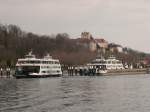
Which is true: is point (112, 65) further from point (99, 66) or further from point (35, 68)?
point (35, 68)

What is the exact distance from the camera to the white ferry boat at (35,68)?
13588 cm

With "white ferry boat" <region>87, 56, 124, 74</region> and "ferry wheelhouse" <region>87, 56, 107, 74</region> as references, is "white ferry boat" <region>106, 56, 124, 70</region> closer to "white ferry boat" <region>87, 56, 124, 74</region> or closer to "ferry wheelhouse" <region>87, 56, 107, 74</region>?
"white ferry boat" <region>87, 56, 124, 74</region>

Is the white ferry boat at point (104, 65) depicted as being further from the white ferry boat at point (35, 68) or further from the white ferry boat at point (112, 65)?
Result: the white ferry boat at point (35, 68)

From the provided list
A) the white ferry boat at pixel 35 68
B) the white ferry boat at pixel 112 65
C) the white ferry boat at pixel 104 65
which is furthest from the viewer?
the white ferry boat at pixel 112 65

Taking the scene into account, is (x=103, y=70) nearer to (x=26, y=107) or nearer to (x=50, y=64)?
(x=50, y=64)

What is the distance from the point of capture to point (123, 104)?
55.0m

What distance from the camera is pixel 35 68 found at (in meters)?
138

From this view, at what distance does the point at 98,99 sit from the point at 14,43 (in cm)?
12877

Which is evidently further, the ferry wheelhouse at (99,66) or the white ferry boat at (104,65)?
the white ferry boat at (104,65)

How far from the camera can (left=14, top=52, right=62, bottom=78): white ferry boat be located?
135875mm

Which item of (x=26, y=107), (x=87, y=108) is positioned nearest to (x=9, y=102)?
(x=26, y=107)

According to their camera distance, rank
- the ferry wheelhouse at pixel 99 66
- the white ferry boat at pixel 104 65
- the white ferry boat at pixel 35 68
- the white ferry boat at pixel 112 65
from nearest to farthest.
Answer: the white ferry boat at pixel 35 68
the ferry wheelhouse at pixel 99 66
the white ferry boat at pixel 104 65
the white ferry boat at pixel 112 65

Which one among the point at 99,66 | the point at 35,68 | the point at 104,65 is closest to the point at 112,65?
the point at 104,65

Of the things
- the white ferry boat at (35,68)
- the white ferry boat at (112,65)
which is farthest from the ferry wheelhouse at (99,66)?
the white ferry boat at (35,68)
